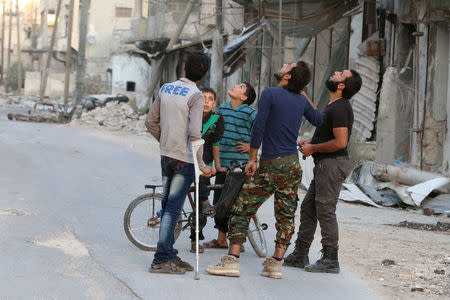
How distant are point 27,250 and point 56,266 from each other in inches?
29.1

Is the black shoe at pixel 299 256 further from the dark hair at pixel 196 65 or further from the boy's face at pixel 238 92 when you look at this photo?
the dark hair at pixel 196 65

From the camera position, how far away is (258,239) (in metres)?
8.14

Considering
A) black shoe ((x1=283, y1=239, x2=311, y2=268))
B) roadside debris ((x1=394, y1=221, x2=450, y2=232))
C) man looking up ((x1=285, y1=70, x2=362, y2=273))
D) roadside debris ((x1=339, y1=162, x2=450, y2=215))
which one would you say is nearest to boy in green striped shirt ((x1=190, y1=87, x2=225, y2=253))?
black shoe ((x1=283, y1=239, x2=311, y2=268))

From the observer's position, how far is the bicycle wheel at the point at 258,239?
808 centimetres

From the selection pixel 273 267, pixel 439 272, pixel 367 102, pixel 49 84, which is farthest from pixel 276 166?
pixel 49 84

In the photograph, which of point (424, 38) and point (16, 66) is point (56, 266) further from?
point (16, 66)

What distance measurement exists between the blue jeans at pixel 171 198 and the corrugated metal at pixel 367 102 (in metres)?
11.3

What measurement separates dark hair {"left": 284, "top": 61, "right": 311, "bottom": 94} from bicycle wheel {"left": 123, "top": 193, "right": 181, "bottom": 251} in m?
1.71

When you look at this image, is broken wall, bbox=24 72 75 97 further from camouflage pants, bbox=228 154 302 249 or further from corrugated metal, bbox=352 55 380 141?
camouflage pants, bbox=228 154 302 249

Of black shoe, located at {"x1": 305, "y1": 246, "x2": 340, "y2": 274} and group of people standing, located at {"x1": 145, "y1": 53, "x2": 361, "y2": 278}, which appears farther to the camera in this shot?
black shoe, located at {"x1": 305, "y1": 246, "x2": 340, "y2": 274}

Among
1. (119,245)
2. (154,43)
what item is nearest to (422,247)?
(119,245)

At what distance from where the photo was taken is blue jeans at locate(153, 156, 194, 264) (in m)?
6.79

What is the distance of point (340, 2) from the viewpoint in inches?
779

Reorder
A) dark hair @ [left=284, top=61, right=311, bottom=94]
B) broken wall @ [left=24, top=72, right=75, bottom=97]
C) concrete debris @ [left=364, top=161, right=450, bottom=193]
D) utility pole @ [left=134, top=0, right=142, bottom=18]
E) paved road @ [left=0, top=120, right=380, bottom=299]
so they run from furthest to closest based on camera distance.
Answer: broken wall @ [left=24, top=72, right=75, bottom=97] < utility pole @ [left=134, top=0, right=142, bottom=18] < concrete debris @ [left=364, top=161, right=450, bottom=193] < dark hair @ [left=284, top=61, right=311, bottom=94] < paved road @ [left=0, top=120, right=380, bottom=299]
